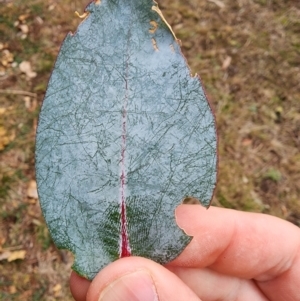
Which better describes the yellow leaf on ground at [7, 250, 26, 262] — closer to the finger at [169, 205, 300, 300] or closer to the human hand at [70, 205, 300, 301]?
the human hand at [70, 205, 300, 301]

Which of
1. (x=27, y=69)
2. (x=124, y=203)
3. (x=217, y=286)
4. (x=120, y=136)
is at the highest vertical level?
(x=120, y=136)

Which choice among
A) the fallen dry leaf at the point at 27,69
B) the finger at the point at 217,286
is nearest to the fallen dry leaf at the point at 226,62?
the fallen dry leaf at the point at 27,69

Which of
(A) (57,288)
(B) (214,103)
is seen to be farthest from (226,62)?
(A) (57,288)

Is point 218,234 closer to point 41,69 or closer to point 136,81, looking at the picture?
point 136,81

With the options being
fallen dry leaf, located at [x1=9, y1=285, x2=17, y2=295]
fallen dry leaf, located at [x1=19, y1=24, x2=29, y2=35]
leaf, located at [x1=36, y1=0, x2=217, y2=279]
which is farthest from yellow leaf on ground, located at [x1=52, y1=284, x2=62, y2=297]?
fallen dry leaf, located at [x1=19, y1=24, x2=29, y2=35]

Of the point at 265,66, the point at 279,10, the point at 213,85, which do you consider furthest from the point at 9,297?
the point at 279,10

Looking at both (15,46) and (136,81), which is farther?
(15,46)

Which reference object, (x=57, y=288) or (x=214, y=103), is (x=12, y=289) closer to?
(x=57, y=288)
